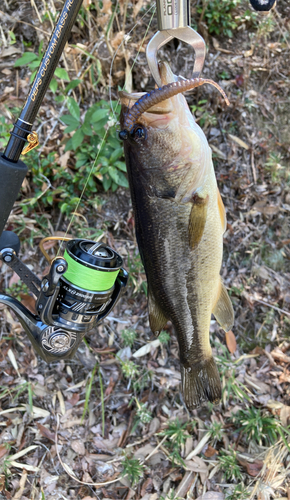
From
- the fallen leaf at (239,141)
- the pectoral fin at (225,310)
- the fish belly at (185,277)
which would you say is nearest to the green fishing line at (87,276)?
the fish belly at (185,277)

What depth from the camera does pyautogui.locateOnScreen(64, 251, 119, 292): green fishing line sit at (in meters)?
1.66

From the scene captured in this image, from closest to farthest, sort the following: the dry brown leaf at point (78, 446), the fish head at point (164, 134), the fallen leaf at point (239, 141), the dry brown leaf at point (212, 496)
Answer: the fish head at point (164, 134), the dry brown leaf at point (212, 496), the dry brown leaf at point (78, 446), the fallen leaf at point (239, 141)

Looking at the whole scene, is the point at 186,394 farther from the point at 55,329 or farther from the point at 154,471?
the point at 154,471

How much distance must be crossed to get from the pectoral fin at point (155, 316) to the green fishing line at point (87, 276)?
35 cm

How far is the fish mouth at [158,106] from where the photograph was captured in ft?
4.96

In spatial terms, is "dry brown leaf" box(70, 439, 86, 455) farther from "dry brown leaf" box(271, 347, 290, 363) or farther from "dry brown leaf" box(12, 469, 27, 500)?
"dry brown leaf" box(271, 347, 290, 363)

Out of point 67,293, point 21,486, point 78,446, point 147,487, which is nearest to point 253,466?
point 147,487

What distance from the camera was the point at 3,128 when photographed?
9.62ft

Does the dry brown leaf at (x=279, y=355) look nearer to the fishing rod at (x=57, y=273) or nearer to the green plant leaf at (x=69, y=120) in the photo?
the fishing rod at (x=57, y=273)

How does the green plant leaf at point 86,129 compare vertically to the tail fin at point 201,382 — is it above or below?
above

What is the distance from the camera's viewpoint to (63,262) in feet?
5.19

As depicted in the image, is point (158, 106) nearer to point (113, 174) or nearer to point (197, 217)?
point (197, 217)

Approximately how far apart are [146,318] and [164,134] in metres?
1.92

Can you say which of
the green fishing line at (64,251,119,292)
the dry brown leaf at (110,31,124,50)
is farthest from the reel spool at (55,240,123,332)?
the dry brown leaf at (110,31,124,50)
